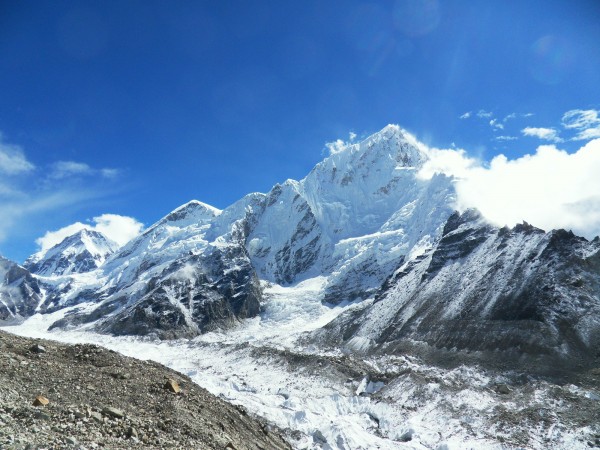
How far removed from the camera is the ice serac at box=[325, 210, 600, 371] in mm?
75250

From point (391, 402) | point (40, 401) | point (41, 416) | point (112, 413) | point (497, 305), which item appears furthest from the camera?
point (497, 305)

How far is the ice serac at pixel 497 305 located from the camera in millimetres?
75250

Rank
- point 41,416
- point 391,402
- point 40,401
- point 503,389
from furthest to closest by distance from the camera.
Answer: point 391,402 < point 503,389 < point 40,401 < point 41,416

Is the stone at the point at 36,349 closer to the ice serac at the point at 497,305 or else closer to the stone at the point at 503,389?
the stone at the point at 503,389

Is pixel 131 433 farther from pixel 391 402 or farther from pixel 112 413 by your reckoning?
pixel 391 402

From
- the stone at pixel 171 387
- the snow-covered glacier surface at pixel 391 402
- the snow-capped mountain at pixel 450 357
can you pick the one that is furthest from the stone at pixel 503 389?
the stone at pixel 171 387

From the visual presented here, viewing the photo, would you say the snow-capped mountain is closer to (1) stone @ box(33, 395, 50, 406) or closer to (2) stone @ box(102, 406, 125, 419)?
(2) stone @ box(102, 406, 125, 419)

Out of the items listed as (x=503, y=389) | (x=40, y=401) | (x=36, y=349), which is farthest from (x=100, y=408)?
(x=503, y=389)

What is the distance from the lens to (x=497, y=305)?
90.9 metres

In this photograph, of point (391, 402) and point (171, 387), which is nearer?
point (171, 387)

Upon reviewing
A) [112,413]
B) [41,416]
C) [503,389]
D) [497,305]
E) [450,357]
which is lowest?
[41,416]

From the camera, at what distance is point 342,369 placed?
8600 cm

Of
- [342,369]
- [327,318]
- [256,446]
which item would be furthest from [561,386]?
[327,318]

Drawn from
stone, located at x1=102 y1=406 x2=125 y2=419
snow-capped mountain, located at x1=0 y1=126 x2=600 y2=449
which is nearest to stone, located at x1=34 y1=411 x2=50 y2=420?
stone, located at x1=102 y1=406 x2=125 y2=419
